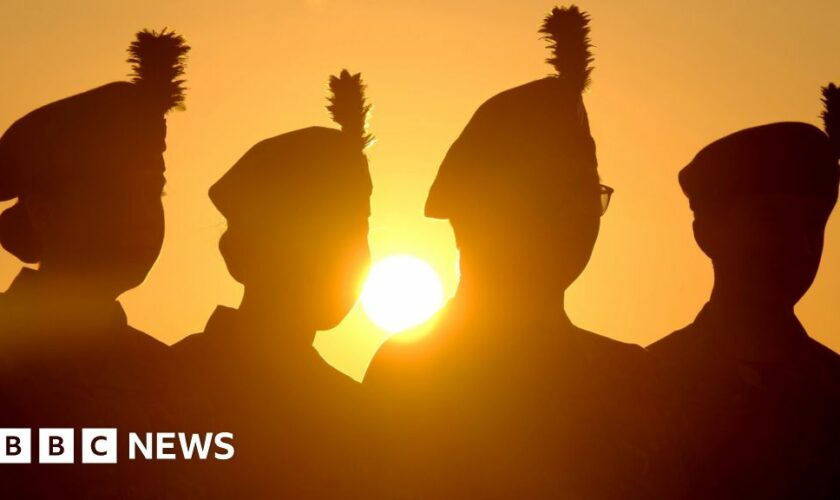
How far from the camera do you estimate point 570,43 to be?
7.84 meters

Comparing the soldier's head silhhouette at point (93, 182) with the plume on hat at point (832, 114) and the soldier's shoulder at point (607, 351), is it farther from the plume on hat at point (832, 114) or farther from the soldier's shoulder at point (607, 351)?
the plume on hat at point (832, 114)

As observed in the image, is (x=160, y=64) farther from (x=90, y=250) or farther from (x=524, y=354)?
(x=524, y=354)

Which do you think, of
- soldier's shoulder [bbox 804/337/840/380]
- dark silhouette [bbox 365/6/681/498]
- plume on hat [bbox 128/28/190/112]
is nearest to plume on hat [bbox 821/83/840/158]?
soldier's shoulder [bbox 804/337/840/380]

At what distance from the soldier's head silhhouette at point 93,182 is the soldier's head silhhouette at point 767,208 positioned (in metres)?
3.68

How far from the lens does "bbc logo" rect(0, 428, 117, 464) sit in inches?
256

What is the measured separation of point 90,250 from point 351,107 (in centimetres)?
181

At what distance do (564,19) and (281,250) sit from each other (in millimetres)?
2090

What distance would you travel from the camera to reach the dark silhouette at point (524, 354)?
7.25 metres

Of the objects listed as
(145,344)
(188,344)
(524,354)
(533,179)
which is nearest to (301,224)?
(188,344)

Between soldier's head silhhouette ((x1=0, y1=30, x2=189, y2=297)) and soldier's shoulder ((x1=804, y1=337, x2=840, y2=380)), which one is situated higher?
soldier's head silhhouette ((x1=0, y1=30, x2=189, y2=297))

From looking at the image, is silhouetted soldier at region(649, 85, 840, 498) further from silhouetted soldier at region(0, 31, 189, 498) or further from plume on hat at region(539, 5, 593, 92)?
silhouetted soldier at region(0, 31, 189, 498)

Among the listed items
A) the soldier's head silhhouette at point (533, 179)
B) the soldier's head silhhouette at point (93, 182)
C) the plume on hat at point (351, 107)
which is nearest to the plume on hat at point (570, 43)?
the soldier's head silhhouette at point (533, 179)

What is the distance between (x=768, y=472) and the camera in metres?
8.30

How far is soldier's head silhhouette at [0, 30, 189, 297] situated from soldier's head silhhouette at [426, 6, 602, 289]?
164cm
